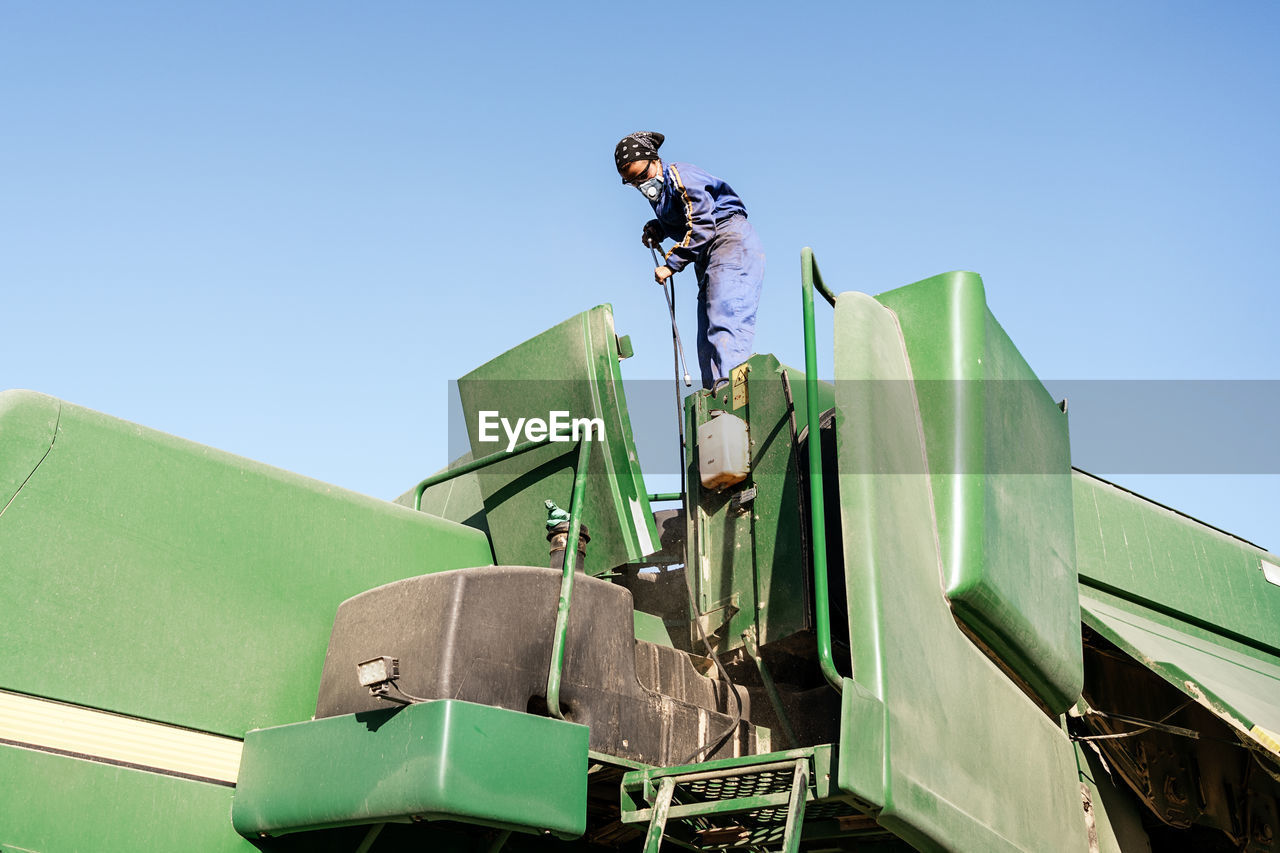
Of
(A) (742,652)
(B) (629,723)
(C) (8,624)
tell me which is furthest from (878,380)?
(C) (8,624)

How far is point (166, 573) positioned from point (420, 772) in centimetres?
113

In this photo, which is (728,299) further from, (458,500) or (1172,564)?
(1172,564)

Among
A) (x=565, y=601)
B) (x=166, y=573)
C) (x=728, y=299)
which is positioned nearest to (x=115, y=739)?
(x=166, y=573)

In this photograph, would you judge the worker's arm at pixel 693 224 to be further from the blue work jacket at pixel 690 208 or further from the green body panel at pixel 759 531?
the green body panel at pixel 759 531

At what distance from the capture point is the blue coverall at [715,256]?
5180 millimetres

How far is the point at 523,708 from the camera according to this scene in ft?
12.1

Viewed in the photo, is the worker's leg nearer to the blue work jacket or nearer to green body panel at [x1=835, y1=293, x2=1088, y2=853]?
the blue work jacket

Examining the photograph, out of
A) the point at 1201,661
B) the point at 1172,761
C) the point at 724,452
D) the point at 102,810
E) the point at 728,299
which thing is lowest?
the point at 1172,761

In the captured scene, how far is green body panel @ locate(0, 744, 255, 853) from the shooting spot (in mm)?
3350

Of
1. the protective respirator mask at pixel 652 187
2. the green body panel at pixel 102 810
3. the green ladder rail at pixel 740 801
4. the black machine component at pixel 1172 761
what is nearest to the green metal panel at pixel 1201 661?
the black machine component at pixel 1172 761


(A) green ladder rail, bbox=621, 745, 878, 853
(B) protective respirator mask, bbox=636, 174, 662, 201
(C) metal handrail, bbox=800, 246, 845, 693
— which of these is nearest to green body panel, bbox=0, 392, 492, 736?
(A) green ladder rail, bbox=621, 745, 878, 853

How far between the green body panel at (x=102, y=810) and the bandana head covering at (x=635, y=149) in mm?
3137

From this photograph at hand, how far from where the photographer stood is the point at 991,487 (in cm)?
438

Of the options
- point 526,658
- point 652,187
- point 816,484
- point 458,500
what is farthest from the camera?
point 458,500
